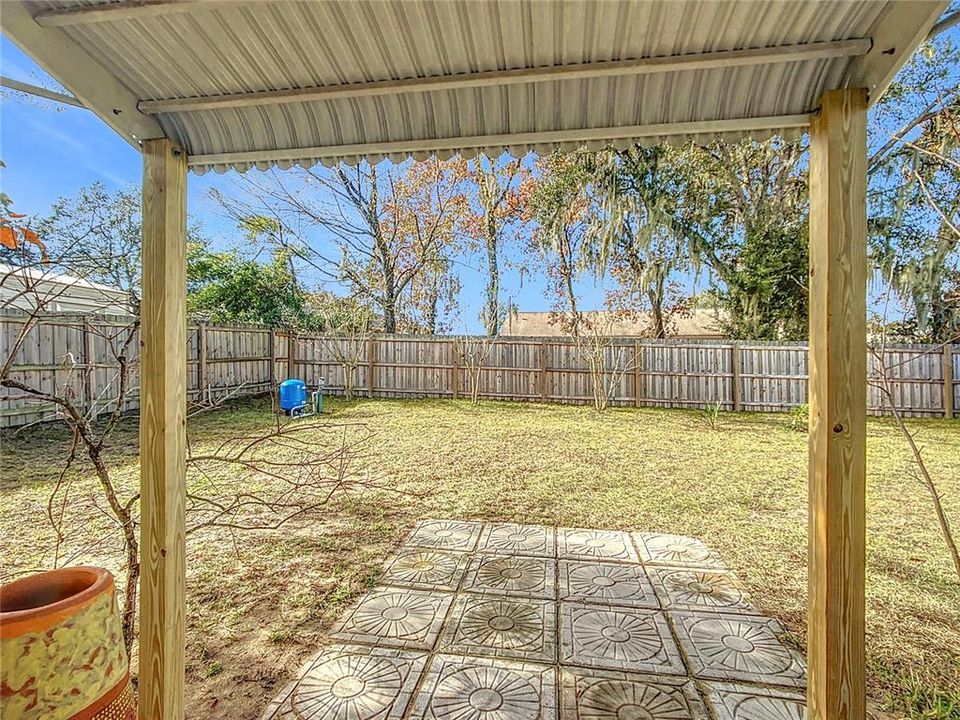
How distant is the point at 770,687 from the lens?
1.57 meters

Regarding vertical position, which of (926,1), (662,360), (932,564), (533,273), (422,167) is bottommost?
(932,564)

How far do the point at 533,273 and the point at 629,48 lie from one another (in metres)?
11.3

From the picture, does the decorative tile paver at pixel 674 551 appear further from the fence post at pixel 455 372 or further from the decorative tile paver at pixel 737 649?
the fence post at pixel 455 372

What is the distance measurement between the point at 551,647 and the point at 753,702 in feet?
2.23

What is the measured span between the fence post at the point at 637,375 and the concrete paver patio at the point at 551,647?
249 inches

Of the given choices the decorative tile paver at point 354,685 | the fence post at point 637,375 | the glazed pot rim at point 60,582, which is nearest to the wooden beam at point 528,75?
the glazed pot rim at point 60,582

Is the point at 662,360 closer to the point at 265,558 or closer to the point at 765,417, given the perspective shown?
the point at 765,417

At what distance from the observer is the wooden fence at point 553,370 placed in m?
7.43

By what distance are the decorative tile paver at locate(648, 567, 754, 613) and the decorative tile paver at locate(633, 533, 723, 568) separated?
91mm

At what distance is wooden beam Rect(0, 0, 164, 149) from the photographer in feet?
3.52

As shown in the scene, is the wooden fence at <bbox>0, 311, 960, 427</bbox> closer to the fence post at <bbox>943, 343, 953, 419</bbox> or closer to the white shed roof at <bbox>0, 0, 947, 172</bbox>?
the fence post at <bbox>943, 343, 953, 419</bbox>

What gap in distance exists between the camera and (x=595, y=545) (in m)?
2.75

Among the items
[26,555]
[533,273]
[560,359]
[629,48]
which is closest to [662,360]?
[560,359]

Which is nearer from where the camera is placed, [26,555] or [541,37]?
[541,37]
